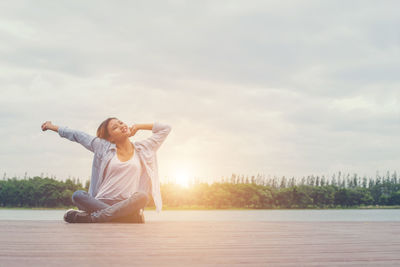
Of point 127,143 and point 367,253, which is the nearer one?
point 367,253

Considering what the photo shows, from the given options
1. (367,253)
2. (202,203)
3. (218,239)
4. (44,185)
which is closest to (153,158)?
(218,239)

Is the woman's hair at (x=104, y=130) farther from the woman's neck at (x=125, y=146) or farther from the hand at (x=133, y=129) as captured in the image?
the hand at (x=133, y=129)

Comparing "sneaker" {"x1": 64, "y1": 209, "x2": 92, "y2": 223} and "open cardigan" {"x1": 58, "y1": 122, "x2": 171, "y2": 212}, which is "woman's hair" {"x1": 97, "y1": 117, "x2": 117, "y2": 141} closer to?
"open cardigan" {"x1": 58, "y1": 122, "x2": 171, "y2": 212}

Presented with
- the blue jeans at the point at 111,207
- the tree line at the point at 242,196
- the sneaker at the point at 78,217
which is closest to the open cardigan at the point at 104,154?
the blue jeans at the point at 111,207

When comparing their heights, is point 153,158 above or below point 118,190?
above

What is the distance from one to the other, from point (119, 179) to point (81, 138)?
105cm

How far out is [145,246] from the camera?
4328 millimetres

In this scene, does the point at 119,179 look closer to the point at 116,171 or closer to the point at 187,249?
the point at 116,171

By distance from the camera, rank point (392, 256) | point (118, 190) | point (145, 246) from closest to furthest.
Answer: point (392, 256)
point (145, 246)
point (118, 190)

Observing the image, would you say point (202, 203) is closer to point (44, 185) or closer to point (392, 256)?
point (44, 185)

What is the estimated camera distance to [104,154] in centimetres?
786

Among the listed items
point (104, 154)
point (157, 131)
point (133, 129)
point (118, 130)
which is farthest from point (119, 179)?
point (157, 131)

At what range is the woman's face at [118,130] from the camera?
25.7ft

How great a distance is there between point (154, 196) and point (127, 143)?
3.62 ft
